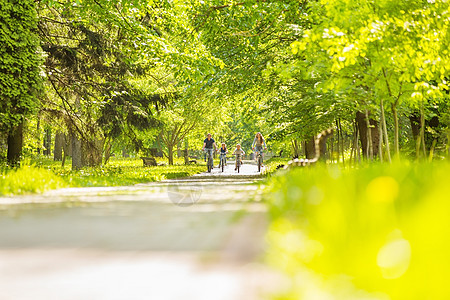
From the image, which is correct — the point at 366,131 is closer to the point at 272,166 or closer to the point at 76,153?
the point at 272,166

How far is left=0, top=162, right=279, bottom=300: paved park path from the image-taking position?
3020 millimetres

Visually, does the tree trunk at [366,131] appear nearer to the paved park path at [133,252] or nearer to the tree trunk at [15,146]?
the paved park path at [133,252]

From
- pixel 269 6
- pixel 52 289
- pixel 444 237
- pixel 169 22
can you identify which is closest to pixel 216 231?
pixel 52 289

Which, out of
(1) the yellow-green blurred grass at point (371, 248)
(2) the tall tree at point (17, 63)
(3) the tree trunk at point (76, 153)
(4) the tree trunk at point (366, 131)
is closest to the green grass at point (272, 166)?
(4) the tree trunk at point (366, 131)

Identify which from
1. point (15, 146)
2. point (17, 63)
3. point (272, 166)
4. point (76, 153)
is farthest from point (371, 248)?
point (272, 166)

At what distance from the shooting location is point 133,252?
4.13m

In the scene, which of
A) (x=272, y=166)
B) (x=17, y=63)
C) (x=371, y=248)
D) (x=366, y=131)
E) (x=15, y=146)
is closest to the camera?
(x=371, y=248)

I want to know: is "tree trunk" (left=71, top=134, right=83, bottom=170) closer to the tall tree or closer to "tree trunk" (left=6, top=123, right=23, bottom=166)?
"tree trunk" (left=6, top=123, right=23, bottom=166)

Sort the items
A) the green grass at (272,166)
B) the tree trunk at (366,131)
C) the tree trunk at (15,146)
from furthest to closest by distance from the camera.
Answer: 1. the green grass at (272,166)
2. the tree trunk at (366,131)
3. the tree trunk at (15,146)

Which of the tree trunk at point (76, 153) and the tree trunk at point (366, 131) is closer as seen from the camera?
the tree trunk at point (366, 131)

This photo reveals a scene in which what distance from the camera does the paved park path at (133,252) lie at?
302 cm

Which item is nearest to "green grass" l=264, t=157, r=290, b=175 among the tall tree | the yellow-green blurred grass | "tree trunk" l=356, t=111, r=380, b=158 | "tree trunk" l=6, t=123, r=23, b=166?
"tree trunk" l=356, t=111, r=380, b=158

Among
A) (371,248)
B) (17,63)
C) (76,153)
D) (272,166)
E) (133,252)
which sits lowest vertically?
(133,252)

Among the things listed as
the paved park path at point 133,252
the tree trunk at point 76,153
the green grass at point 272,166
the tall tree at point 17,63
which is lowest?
the paved park path at point 133,252
